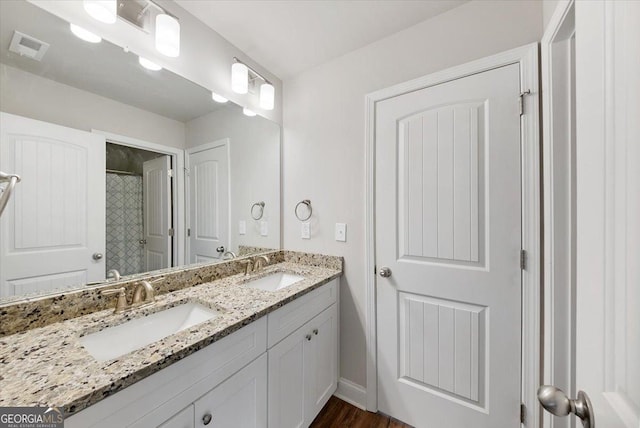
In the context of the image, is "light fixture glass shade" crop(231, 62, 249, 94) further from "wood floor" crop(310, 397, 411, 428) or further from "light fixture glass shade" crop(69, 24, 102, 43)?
"wood floor" crop(310, 397, 411, 428)

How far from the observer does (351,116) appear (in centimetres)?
168

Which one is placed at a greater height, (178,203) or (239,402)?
(178,203)

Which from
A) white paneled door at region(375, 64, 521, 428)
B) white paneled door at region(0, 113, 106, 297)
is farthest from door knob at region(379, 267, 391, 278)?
white paneled door at region(0, 113, 106, 297)

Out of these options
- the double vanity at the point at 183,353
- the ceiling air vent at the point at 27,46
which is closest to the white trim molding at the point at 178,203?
the double vanity at the point at 183,353

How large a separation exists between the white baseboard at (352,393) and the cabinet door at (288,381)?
0.46 metres

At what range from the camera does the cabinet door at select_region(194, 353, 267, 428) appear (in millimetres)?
837

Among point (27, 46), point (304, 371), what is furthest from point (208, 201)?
point (304, 371)

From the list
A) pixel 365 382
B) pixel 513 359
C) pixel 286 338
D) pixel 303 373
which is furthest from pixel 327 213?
pixel 513 359

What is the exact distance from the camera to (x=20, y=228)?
89cm

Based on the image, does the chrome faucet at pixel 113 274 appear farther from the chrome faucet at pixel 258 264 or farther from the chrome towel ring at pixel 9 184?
the chrome faucet at pixel 258 264

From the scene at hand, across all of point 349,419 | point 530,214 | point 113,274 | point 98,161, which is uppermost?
point 98,161

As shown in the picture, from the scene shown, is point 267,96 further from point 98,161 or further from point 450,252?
point 450,252

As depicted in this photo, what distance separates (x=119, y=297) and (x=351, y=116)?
158cm

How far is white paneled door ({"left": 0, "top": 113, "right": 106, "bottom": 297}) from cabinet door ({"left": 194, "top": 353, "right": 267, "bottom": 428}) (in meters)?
0.71
